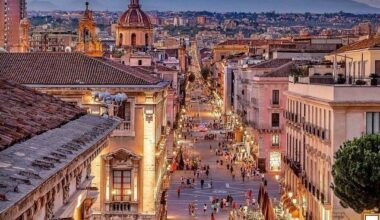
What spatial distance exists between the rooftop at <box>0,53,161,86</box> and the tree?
40.7 ft

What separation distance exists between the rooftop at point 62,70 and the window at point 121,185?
152 inches

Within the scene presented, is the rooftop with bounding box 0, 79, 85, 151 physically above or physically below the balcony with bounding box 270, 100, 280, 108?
above

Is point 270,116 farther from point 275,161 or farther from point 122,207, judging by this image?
point 122,207

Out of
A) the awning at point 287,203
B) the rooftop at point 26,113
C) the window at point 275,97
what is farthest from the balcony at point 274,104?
the rooftop at point 26,113

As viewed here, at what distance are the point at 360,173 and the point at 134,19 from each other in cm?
11819

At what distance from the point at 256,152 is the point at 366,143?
4881 cm

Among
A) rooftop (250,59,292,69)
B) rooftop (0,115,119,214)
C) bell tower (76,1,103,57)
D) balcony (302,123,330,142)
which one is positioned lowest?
balcony (302,123,330,142)

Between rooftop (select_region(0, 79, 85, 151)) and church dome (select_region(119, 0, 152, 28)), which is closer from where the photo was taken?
rooftop (select_region(0, 79, 85, 151))

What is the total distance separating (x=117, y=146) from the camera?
139 ft

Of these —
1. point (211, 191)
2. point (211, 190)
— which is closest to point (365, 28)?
point (211, 190)

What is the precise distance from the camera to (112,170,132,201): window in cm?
4225

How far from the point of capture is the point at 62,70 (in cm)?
4378

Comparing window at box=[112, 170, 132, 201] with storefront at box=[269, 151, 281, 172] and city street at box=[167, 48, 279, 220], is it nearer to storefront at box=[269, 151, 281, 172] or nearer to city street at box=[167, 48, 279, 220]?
city street at box=[167, 48, 279, 220]

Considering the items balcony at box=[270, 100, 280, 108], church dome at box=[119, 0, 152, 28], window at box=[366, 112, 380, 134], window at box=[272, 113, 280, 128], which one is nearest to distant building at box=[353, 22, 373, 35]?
balcony at box=[270, 100, 280, 108]
